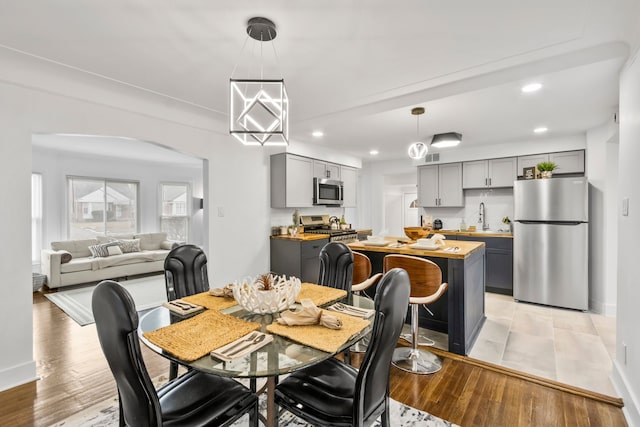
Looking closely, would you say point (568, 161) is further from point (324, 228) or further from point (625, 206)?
point (324, 228)

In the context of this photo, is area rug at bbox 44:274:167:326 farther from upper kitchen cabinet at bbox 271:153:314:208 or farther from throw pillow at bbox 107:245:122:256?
upper kitchen cabinet at bbox 271:153:314:208

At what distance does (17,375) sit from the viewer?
7.52 ft

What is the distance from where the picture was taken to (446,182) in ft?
18.2

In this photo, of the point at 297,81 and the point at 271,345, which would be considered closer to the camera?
the point at 271,345

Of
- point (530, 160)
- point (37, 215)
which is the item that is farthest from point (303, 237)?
point (37, 215)

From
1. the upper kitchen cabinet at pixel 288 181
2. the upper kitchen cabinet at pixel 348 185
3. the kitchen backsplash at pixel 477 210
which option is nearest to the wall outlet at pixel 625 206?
the kitchen backsplash at pixel 477 210

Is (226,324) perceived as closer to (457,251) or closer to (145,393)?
(145,393)

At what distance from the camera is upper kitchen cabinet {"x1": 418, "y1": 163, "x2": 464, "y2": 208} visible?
214 inches

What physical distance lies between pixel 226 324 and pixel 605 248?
4.68 meters

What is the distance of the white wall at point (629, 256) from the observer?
181 cm

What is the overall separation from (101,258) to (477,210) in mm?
6951

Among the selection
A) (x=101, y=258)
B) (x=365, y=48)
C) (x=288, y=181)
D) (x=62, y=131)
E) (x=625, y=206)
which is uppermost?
(x=365, y=48)

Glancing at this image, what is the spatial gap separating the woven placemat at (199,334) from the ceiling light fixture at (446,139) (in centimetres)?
366

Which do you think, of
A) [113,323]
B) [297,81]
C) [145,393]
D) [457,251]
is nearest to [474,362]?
[457,251]
